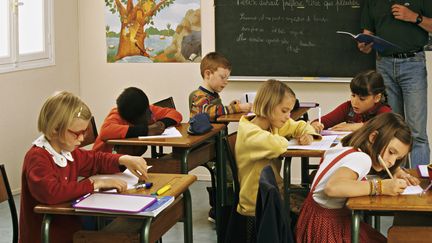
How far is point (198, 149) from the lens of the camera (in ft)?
16.2

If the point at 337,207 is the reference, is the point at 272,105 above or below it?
above

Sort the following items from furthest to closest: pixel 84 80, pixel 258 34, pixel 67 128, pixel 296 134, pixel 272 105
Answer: pixel 84 80 < pixel 258 34 < pixel 296 134 < pixel 272 105 < pixel 67 128

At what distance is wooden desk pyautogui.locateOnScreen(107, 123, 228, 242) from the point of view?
4.52 meters

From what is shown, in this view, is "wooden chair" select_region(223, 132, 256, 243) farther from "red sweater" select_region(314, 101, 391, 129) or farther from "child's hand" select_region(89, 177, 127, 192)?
"red sweater" select_region(314, 101, 391, 129)

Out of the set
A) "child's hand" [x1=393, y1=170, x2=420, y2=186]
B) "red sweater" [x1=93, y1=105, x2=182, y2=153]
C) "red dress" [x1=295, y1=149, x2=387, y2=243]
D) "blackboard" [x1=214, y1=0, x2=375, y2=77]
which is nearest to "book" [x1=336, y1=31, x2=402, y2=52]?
"blackboard" [x1=214, y1=0, x2=375, y2=77]

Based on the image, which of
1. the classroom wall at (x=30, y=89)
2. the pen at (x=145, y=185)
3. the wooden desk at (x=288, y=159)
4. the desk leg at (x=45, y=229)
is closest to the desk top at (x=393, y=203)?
the pen at (x=145, y=185)

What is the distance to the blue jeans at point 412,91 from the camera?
5848 mm

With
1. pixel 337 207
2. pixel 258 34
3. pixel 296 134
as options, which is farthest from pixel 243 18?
pixel 337 207

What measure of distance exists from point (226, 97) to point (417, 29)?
69.9 inches

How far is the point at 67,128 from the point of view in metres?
3.25

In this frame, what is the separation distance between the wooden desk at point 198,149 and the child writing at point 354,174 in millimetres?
861

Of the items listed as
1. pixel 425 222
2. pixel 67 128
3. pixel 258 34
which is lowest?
pixel 425 222

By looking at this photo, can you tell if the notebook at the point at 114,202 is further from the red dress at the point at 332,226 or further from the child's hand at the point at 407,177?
the child's hand at the point at 407,177

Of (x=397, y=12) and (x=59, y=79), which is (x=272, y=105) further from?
(x=59, y=79)
